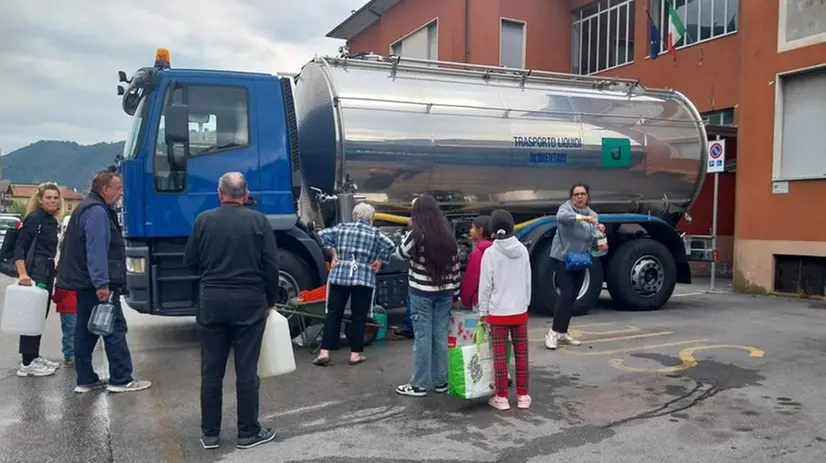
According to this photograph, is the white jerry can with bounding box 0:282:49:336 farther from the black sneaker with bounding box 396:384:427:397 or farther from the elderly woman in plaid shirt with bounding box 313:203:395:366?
the black sneaker with bounding box 396:384:427:397

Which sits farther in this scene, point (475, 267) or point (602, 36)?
point (602, 36)

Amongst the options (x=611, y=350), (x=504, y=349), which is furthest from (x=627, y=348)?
(x=504, y=349)

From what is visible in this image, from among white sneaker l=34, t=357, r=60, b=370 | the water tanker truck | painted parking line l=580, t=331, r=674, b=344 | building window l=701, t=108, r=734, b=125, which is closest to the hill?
building window l=701, t=108, r=734, b=125

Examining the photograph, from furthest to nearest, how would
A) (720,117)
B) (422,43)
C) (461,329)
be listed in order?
(422,43)
(720,117)
(461,329)

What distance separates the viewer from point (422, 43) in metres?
23.9

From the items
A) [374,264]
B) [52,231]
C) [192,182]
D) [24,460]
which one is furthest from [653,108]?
[24,460]

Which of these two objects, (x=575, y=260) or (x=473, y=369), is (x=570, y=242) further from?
(x=473, y=369)

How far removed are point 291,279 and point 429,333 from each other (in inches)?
Answer: 98.5

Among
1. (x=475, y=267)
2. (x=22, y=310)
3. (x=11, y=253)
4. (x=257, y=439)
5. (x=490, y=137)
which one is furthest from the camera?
(x=490, y=137)

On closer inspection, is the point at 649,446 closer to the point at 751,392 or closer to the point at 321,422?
the point at 751,392

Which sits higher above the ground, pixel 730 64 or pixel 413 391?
pixel 730 64

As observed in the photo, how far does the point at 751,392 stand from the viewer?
5.57 meters

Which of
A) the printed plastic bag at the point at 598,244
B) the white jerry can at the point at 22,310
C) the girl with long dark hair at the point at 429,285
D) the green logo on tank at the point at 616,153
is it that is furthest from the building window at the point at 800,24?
the white jerry can at the point at 22,310

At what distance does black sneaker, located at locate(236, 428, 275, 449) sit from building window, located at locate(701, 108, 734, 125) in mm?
14025
